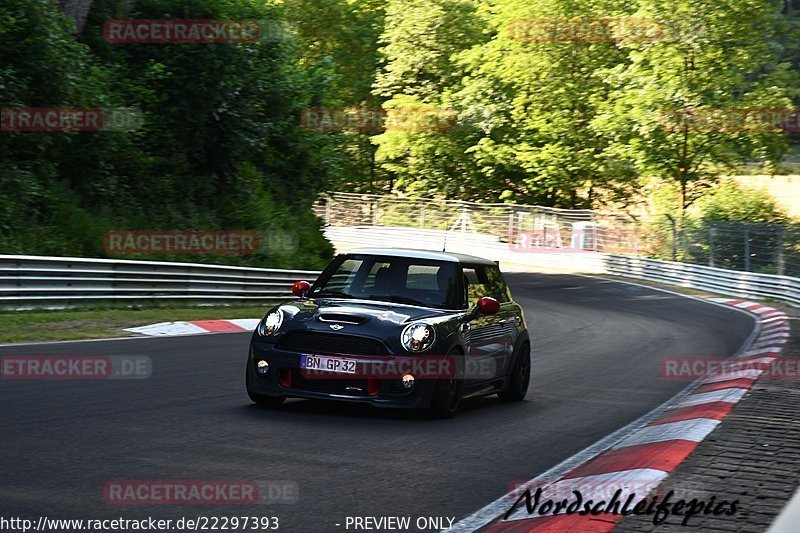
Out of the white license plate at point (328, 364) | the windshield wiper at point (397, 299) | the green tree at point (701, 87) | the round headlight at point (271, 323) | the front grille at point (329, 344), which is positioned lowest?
the white license plate at point (328, 364)

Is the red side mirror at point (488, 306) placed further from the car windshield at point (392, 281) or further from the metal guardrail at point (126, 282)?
the metal guardrail at point (126, 282)

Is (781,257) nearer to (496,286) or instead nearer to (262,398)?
(496,286)

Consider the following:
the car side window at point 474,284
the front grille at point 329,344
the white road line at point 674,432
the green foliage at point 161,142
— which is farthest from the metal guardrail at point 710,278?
the front grille at point 329,344

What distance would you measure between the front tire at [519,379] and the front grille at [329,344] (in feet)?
8.18

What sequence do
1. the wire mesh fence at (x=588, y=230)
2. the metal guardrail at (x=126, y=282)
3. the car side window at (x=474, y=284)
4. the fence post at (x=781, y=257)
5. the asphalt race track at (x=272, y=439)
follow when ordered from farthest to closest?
the wire mesh fence at (x=588, y=230) → the fence post at (x=781, y=257) → the metal guardrail at (x=126, y=282) → the car side window at (x=474, y=284) → the asphalt race track at (x=272, y=439)

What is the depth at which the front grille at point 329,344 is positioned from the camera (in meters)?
9.34

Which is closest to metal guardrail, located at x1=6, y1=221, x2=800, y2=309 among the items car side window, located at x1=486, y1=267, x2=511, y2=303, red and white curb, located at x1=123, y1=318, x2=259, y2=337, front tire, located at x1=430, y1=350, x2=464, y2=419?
car side window, located at x1=486, y1=267, x2=511, y2=303

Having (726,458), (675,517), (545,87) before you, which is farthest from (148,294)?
(545,87)

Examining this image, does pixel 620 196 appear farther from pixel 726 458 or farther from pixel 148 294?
pixel 726 458

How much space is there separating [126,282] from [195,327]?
255 cm

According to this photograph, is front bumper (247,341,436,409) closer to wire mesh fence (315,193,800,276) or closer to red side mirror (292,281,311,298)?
red side mirror (292,281,311,298)

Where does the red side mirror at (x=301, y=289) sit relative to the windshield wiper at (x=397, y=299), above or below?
above

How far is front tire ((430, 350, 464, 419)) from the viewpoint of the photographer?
9.62 m

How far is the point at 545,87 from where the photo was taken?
55844 millimetres
